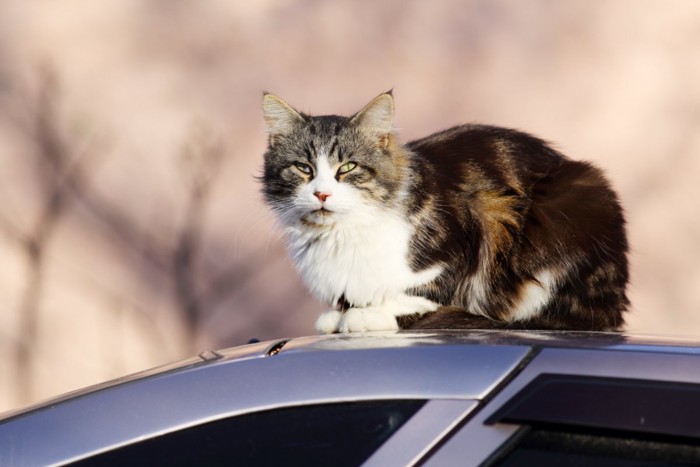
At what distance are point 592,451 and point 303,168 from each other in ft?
6.77

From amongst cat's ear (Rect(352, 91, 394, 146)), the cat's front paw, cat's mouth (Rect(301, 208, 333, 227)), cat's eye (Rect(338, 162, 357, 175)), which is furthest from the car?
cat's ear (Rect(352, 91, 394, 146))

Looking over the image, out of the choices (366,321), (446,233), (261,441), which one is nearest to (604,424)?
(261,441)

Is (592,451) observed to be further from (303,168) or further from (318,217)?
(303,168)

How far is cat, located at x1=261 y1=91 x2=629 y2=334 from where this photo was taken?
10.3ft

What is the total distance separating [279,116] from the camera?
3.44 m

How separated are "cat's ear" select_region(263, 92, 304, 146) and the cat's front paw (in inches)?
27.4

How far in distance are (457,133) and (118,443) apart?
233 cm

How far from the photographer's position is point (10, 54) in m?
4.82

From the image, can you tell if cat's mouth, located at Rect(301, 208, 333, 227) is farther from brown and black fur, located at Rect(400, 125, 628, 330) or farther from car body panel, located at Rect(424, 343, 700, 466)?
car body panel, located at Rect(424, 343, 700, 466)

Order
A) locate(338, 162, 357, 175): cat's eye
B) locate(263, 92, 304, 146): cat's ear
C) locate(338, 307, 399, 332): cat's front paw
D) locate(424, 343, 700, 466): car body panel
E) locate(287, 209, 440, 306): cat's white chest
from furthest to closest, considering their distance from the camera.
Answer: locate(263, 92, 304, 146): cat's ear
locate(338, 162, 357, 175): cat's eye
locate(287, 209, 440, 306): cat's white chest
locate(338, 307, 399, 332): cat's front paw
locate(424, 343, 700, 466): car body panel

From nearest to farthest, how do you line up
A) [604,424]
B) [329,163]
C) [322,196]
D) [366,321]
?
[604,424] < [366,321] < [322,196] < [329,163]

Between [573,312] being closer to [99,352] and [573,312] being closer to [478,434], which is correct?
[478,434]

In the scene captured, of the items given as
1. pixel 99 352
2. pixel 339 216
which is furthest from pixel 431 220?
pixel 99 352

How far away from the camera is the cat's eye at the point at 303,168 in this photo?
10.8ft
